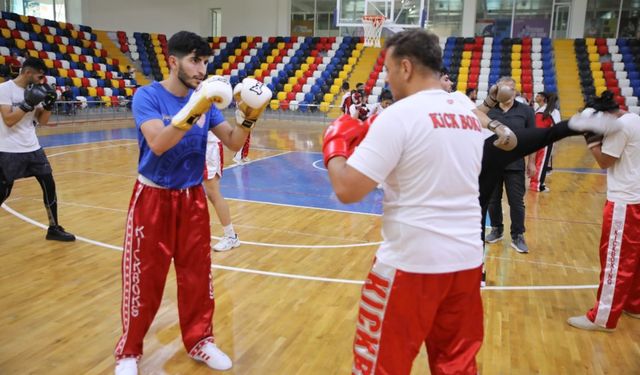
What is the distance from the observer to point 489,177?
3189mm

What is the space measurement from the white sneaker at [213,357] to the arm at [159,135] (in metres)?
1.14

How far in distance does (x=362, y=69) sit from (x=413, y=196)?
61.0 ft

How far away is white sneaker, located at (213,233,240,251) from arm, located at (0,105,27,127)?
6.50 ft

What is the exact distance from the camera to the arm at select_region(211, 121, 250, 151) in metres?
2.77

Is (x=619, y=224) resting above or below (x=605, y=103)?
below

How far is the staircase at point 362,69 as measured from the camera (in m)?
17.9

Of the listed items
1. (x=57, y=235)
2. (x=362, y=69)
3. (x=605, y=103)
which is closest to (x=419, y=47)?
(x=605, y=103)

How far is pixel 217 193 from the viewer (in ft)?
16.0

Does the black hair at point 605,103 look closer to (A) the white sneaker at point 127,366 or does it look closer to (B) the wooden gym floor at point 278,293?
(B) the wooden gym floor at point 278,293

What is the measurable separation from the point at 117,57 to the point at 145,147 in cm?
2022

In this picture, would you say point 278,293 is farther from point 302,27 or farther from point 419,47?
point 302,27

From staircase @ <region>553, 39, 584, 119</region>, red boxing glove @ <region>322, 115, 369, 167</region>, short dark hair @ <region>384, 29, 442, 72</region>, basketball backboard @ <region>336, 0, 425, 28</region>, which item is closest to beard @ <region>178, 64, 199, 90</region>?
red boxing glove @ <region>322, 115, 369, 167</region>

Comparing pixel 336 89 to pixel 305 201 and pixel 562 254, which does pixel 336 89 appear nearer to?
pixel 305 201

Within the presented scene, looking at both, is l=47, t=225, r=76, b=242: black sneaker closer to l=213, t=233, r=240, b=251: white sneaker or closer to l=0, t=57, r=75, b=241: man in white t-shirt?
l=0, t=57, r=75, b=241: man in white t-shirt
